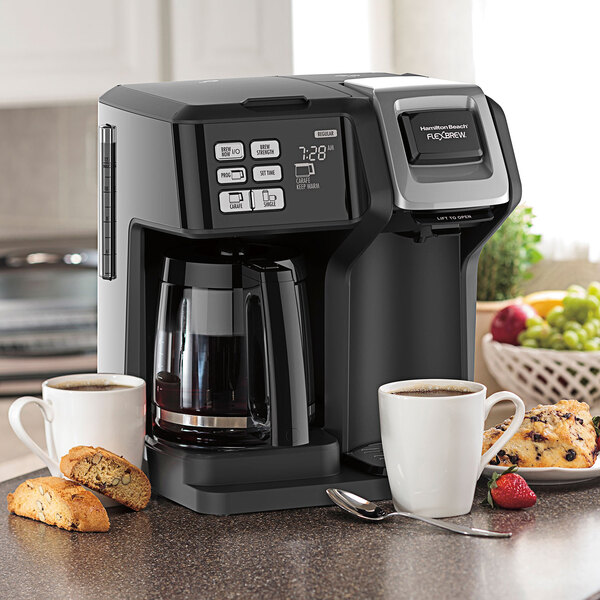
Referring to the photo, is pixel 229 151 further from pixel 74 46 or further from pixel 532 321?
pixel 74 46

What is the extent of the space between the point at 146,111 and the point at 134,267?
0.16 metres

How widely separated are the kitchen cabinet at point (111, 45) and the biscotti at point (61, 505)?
1215mm

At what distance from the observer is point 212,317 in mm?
954

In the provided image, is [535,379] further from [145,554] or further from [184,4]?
[184,4]

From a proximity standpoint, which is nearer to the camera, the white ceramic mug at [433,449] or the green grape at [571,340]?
the white ceramic mug at [433,449]

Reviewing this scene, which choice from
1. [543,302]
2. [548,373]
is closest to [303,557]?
[548,373]

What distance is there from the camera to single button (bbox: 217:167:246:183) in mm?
888

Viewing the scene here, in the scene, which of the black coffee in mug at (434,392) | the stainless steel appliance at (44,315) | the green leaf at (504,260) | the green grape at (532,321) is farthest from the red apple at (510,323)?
the stainless steel appliance at (44,315)

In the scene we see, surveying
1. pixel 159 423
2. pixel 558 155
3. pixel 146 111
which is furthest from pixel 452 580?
pixel 558 155

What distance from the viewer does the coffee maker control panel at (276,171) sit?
888 millimetres

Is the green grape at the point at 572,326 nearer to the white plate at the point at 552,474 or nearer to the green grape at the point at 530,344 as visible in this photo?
the green grape at the point at 530,344

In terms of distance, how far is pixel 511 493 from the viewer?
0.93 meters

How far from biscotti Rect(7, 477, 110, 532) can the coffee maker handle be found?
188mm

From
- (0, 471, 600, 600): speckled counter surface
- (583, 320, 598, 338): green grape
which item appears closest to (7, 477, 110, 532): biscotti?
(0, 471, 600, 600): speckled counter surface
